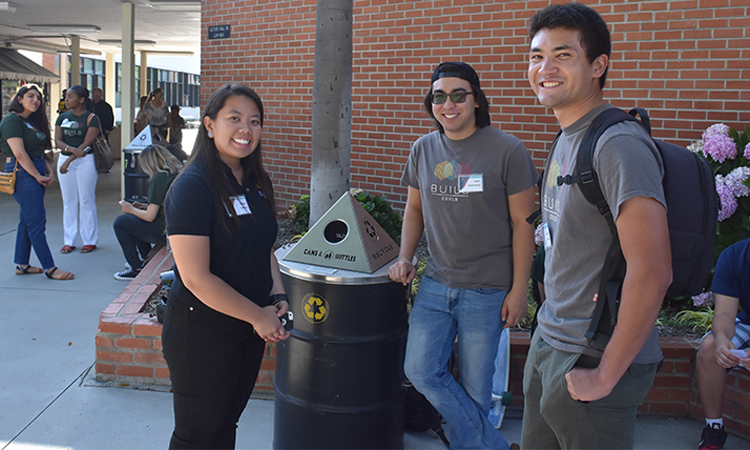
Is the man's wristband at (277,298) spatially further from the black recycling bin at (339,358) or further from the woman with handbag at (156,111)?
the woman with handbag at (156,111)

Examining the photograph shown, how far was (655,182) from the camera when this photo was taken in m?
1.51

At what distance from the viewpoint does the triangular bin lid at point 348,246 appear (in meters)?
2.89

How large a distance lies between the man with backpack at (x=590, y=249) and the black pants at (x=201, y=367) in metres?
1.17

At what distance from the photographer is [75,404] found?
3717 millimetres

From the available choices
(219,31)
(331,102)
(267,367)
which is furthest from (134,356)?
(219,31)

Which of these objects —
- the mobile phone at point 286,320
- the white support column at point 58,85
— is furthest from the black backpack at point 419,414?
the white support column at point 58,85

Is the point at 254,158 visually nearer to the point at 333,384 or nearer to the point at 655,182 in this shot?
the point at 333,384

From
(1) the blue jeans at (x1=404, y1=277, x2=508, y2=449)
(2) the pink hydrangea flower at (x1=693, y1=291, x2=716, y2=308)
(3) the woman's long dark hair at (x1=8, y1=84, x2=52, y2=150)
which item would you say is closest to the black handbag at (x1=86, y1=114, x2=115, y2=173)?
(3) the woman's long dark hair at (x1=8, y1=84, x2=52, y2=150)

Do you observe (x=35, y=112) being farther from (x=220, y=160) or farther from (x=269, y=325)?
(x=269, y=325)

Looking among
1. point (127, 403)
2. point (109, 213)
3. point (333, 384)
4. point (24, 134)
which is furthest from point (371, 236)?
point (109, 213)

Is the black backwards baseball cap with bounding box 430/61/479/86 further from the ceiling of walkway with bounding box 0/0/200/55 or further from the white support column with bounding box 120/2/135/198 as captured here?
the white support column with bounding box 120/2/135/198

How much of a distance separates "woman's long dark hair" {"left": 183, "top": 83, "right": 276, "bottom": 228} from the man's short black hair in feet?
3.80

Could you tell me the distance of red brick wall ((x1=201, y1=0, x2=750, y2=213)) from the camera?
5309 millimetres

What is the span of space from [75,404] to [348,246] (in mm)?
2126
